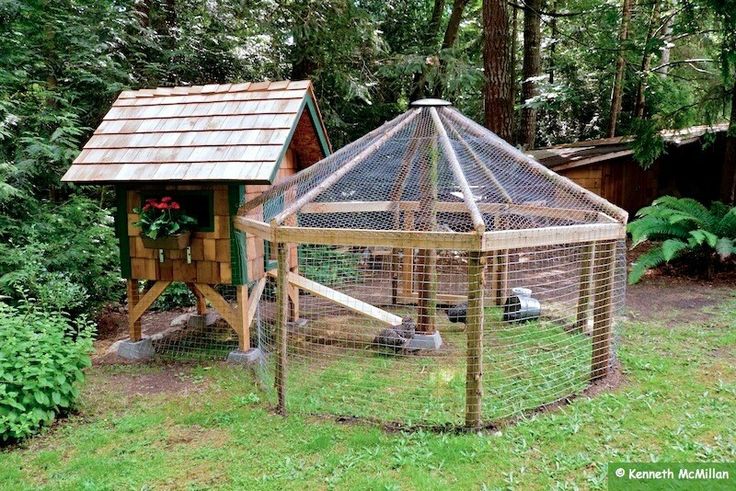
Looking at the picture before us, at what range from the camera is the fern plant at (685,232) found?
24.0 ft

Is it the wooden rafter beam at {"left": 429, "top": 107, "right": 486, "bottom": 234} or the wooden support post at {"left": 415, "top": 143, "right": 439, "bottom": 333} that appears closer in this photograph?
the wooden rafter beam at {"left": 429, "top": 107, "right": 486, "bottom": 234}

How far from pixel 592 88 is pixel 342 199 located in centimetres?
1016

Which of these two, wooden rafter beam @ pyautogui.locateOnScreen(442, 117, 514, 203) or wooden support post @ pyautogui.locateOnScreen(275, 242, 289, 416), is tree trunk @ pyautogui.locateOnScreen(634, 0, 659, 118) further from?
wooden support post @ pyautogui.locateOnScreen(275, 242, 289, 416)

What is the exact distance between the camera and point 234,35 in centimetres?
972

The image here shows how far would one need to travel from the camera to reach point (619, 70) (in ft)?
38.4

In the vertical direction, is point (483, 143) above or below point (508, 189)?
above

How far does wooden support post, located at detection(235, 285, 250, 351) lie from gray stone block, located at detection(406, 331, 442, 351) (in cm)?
166

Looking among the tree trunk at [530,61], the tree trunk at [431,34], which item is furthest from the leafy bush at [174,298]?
the tree trunk at [530,61]

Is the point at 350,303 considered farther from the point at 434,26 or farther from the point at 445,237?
the point at 434,26

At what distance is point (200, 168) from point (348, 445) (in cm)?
277

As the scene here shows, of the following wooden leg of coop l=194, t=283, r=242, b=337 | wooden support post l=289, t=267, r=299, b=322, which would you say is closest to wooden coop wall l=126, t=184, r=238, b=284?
wooden leg of coop l=194, t=283, r=242, b=337

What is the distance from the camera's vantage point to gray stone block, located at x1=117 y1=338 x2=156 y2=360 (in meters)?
5.57

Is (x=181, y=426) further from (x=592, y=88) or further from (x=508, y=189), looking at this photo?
(x=592, y=88)

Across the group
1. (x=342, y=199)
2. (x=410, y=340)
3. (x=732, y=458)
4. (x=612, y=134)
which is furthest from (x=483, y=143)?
(x=612, y=134)
